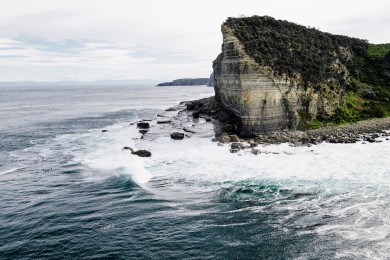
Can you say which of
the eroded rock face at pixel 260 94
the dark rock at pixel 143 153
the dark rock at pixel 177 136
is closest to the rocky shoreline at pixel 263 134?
the dark rock at pixel 177 136

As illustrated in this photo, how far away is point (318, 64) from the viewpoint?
7012cm

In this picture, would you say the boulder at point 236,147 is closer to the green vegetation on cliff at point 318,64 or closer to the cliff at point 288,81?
the cliff at point 288,81

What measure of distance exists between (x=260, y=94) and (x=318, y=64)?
713 inches

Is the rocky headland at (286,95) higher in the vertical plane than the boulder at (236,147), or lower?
higher

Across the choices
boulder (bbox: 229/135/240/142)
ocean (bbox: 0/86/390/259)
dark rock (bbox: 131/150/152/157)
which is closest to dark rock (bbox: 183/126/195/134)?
ocean (bbox: 0/86/390/259)

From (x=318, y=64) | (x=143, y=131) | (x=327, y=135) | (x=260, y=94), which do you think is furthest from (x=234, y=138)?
(x=318, y=64)

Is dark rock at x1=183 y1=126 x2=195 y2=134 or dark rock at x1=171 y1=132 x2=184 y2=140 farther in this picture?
dark rock at x1=183 y1=126 x2=195 y2=134

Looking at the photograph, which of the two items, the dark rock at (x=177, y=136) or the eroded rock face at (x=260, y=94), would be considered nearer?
the eroded rock face at (x=260, y=94)

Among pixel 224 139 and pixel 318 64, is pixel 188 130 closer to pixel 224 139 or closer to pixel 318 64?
pixel 224 139

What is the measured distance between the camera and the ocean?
26234mm

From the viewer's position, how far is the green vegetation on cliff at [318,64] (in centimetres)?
6400

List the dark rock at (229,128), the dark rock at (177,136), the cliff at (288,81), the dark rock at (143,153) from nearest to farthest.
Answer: the dark rock at (143,153) → the cliff at (288,81) → the dark rock at (177,136) → the dark rock at (229,128)

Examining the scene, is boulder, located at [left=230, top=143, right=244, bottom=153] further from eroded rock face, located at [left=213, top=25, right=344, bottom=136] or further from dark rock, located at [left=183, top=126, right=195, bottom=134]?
dark rock, located at [left=183, top=126, right=195, bottom=134]

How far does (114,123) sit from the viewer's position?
92312mm
